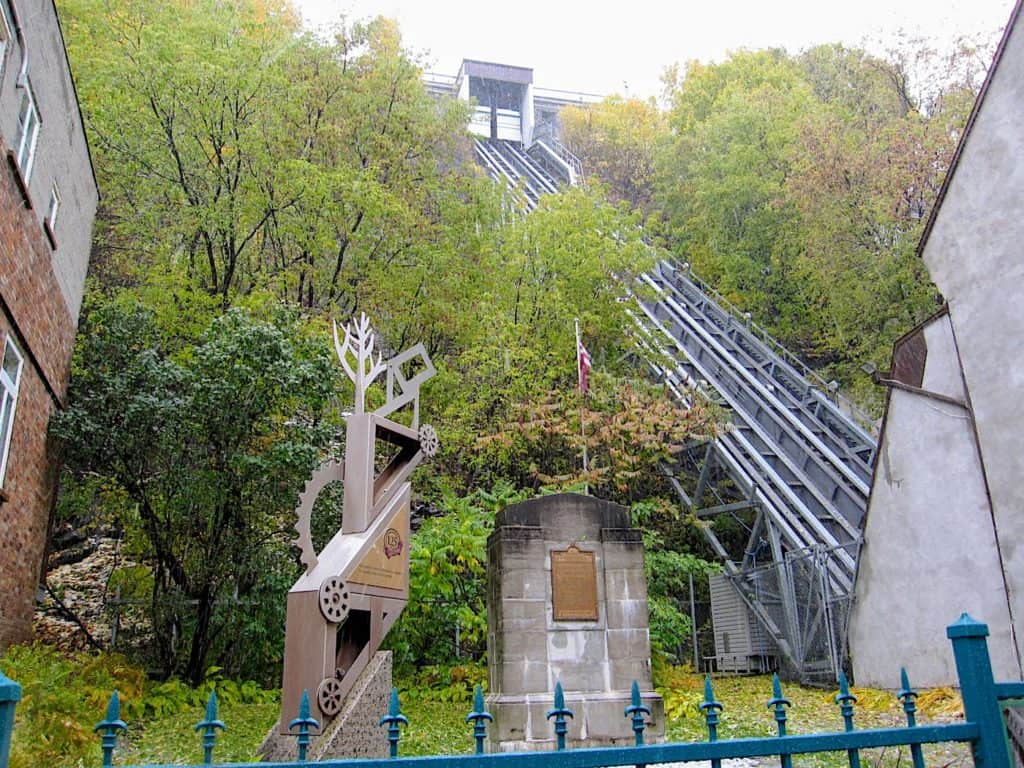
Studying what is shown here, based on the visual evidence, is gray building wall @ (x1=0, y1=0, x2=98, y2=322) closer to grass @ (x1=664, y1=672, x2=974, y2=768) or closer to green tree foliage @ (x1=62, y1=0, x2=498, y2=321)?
green tree foliage @ (x1=62, y1=0, x2=498, y2=321)

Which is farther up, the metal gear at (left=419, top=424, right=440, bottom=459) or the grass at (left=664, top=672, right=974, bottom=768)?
the metal gear at (left=419, top=424, right=440, bottom=459)

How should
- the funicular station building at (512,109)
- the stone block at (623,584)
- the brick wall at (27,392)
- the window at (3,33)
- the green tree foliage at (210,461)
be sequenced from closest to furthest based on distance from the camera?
the stone block at (623,584)
the window at (3,33)
the brick wall at (27,392)
the green tree foliage at (210,461)
the funicular station building at (512,109)

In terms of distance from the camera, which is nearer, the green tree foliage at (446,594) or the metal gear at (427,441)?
the metal gear at (427,441)

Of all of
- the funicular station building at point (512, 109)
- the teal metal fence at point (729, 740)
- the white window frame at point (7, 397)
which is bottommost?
the teal metal fence at point (729, 740)

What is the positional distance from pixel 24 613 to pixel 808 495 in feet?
46.2

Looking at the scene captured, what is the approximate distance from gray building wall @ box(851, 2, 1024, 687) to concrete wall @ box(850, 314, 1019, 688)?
17 millimetres

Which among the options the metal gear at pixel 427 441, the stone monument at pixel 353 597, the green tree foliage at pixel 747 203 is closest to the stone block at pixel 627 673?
the stone monument at pixel 353 597

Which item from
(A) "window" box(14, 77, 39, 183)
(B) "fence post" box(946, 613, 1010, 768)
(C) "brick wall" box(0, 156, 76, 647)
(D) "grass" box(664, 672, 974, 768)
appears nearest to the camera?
(B) "fence post" box(946, 613, 1010, 768)

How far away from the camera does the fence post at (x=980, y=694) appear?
10.5ft

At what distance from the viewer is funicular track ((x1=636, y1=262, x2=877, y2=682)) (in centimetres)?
1412

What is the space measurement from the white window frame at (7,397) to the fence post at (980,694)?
10.8 metres

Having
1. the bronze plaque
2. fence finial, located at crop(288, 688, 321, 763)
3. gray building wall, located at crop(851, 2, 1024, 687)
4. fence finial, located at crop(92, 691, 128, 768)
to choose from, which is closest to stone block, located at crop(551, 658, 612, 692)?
the bronze plaque

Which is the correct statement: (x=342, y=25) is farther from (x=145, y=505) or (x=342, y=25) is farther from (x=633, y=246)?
(x=145, y=505)

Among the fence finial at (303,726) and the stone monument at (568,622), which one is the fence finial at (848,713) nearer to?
the fence finial at (303,726)
